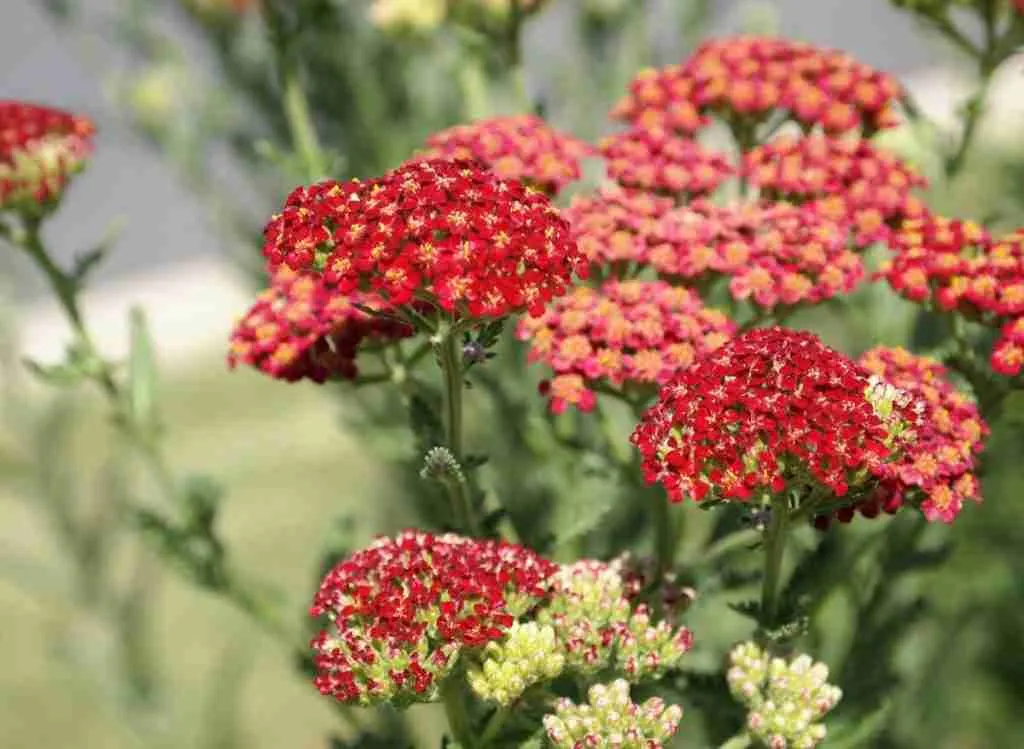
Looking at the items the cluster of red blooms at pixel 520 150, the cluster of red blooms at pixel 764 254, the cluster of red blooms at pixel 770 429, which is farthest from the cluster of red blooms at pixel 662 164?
the cluster of red blooms at pixel 770 429

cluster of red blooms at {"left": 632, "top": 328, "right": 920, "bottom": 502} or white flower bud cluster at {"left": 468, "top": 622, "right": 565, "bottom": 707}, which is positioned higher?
cluster of red blooms at {"left": 632, "top": 328, "right": 920, "bottom": 502}

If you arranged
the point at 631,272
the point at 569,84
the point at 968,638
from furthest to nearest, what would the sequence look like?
1. the point at 569,84
2. the point at 968,638
3. the point at 631,272

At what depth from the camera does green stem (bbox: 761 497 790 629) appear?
2129mm

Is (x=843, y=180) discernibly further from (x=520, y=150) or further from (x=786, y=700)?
(x=786, y=700)

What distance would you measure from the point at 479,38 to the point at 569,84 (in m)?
1.74

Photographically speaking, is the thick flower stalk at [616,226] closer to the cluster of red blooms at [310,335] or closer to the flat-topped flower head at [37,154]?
the cluster of red blooms at [310,335]

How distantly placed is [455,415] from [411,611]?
436 mm

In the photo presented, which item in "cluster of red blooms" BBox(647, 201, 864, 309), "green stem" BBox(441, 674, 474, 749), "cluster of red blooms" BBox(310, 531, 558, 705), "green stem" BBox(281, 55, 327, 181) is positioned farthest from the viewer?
"green stem" BBox(281, 55, 327, 181)

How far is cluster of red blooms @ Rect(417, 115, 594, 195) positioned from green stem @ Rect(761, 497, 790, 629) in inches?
43.1

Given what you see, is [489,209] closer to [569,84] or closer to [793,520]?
[793,520]

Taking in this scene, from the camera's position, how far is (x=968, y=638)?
443 centimetres

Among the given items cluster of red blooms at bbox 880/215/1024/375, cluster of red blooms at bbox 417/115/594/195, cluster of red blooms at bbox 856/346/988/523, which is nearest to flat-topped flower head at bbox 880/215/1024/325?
cluster of red blooms at bbox 880/215/1024/375

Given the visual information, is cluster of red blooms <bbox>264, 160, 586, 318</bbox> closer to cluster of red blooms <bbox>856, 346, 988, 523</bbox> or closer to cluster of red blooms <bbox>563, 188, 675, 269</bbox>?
cluster of red blooms <bbox>563, 188, 675, 269</bbox>

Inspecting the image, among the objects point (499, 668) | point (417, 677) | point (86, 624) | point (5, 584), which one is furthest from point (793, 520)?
point (5, 584)
